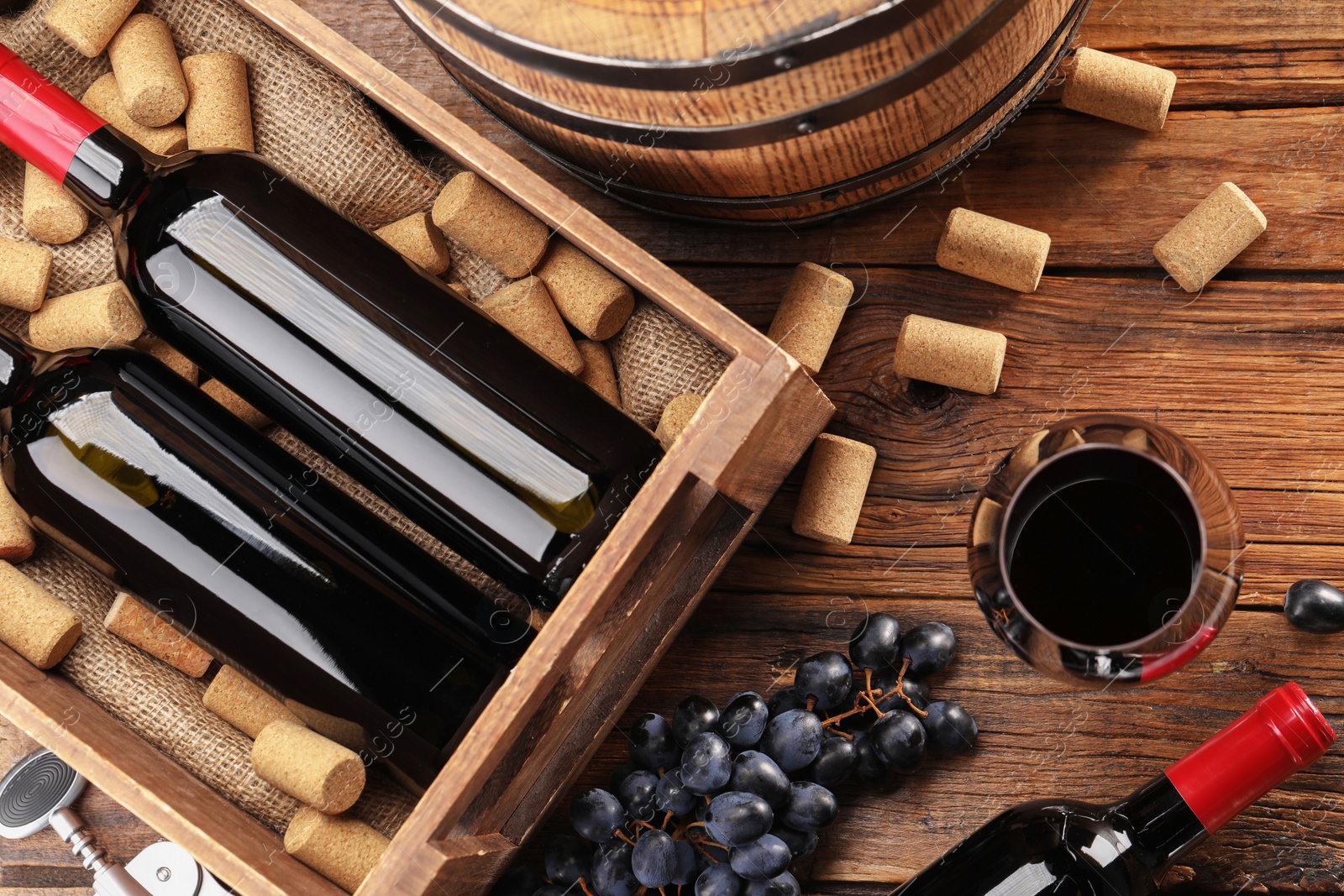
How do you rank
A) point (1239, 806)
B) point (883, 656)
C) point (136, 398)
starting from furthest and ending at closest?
point (883, 656) → point (136, 398) → point (1239, 806)

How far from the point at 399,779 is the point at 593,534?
36cm

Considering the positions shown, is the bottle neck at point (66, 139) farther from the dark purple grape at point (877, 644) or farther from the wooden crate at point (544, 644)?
the dark purple grape at point (877, 644)

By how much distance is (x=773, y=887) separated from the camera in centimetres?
107

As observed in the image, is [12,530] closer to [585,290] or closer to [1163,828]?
[585,290]

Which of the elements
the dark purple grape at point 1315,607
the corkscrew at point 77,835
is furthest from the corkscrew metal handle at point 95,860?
the dark purple grape at point 1315,607

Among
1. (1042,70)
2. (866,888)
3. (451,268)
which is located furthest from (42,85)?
(866,888)

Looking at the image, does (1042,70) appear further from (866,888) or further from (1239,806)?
(866,888)

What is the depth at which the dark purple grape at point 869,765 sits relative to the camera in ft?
3.76

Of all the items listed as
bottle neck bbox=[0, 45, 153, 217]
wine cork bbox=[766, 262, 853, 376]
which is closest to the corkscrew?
bottle neck bbox=[0, 45, 153, 217]

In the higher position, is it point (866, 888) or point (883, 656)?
point (883, 656)

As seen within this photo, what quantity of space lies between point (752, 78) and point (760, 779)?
681mm

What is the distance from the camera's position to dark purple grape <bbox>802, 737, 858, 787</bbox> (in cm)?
111

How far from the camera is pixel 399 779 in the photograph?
3.53 ft

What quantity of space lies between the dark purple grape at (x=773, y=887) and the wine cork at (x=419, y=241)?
0.74 metres
